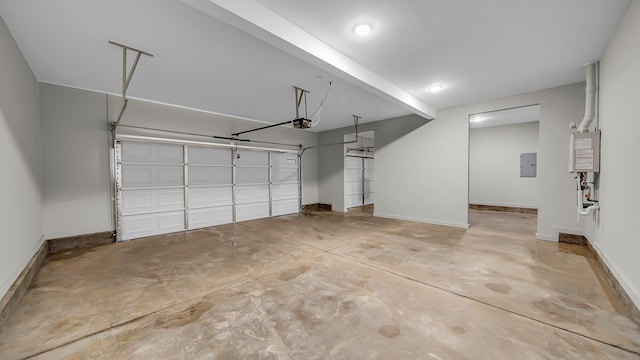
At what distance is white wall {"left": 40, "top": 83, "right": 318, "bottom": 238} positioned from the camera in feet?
12.6

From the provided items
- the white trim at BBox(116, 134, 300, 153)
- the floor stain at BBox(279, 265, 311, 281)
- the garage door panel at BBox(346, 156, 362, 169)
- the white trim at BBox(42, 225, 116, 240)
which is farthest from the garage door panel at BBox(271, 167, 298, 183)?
the floor stain at BBox(279, 265, 311, 281)

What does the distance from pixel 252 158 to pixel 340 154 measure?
2.75m

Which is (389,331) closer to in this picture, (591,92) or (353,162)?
(591,92)

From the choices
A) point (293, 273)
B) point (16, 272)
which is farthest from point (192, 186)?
point (293, 273)

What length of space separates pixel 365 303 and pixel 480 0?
2900 millimetres

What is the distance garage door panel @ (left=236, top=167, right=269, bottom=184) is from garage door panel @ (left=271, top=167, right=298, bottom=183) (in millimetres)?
246

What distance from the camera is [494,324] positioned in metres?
1.91

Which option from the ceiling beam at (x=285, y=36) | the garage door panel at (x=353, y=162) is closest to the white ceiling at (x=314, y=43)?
the ceiling beam at (x=285, y=36)

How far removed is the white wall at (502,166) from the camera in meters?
7.21

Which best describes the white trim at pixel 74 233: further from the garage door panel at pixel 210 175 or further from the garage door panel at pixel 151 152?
the garage door panel at pixel 210 175

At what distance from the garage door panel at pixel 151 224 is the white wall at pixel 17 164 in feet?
3.72

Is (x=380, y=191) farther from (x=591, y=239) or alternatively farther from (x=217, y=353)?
(x=217, y=353)

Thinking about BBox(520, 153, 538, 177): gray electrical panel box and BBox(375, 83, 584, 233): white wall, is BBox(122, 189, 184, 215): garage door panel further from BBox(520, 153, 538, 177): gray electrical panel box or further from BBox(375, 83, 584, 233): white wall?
BBox(520, 153, 538, 177): gray electrical panel box

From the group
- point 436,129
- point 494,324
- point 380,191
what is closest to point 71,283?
point 494,324
